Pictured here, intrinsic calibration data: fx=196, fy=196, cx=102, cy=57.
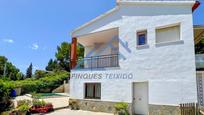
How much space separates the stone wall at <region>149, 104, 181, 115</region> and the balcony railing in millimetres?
4525

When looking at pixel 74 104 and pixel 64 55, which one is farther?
pixel 64 55

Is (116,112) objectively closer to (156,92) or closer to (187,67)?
(156,92)

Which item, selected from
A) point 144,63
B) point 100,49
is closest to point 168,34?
point 144,63

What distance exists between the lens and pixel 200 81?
12.5m

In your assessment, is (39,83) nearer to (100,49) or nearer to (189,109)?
(100,49)

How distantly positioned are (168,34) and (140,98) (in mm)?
5109

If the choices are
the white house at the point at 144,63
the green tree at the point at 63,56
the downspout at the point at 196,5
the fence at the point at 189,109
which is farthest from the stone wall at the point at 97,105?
the green tree at the point at 63,56

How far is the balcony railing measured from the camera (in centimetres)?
1703

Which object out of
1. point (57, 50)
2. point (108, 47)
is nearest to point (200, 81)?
point (108, 47)

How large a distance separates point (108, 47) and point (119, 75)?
17.8 ft

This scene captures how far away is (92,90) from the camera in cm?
1781

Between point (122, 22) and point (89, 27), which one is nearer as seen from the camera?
point (122, 22)

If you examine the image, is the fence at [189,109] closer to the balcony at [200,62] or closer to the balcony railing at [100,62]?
the balcony at [200,62]

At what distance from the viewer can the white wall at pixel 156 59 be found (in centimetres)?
1266
